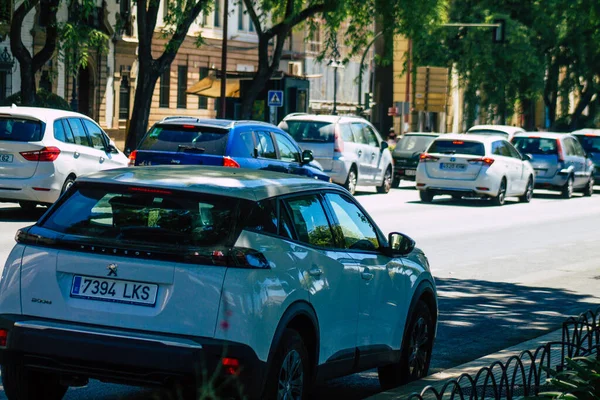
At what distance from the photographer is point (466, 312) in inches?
516

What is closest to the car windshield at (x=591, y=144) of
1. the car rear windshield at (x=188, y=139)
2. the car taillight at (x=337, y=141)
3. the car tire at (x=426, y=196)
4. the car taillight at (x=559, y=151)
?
the car taillight at (x=559, y=151)

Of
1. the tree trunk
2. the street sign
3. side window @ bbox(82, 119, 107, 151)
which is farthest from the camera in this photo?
the street sign

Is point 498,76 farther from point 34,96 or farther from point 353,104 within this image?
point 34,96

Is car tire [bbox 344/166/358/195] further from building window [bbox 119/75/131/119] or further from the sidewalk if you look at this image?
building window [bbox 119/75/131/119]

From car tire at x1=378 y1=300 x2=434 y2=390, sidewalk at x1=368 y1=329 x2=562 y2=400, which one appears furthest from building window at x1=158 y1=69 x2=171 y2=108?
car tire at x1=378 y1=300 x2=434 y2=390

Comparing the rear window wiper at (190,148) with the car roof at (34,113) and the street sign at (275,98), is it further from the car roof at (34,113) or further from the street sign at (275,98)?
the street sign at (275,98)

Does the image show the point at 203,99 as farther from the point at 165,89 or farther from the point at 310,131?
the point at 310,131

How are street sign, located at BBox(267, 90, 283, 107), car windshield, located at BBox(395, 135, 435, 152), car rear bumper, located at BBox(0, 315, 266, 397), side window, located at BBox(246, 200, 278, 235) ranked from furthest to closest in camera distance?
1. street sign, located at BBox(267, 90, 283, 107)
2. car windshield, located at BBox(395, 135, 435, 152)
3. side window, located at BBox(246, 200, 278, 235)
4. car rear bumper, located at BBox(0, 315, 266, 397)

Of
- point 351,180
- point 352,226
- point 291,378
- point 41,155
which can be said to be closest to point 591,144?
point 351,180

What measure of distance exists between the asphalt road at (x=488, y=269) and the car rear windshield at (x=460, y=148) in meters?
1.22

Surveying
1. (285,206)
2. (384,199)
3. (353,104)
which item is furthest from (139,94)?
(353,104)

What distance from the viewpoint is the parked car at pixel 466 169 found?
29953 millimetres

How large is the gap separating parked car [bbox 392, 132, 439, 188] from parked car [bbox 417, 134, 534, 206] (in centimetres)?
636

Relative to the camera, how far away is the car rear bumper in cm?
643
